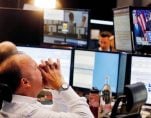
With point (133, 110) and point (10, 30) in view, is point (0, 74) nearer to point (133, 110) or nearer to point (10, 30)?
point (133, 110)

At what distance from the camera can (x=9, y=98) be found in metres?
1.74

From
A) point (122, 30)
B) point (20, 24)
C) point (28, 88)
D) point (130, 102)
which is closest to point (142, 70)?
point (122, 30)

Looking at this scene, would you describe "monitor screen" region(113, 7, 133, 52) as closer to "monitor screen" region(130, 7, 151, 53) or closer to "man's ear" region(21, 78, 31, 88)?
"monitor screen" region(130, 7, 151, 53)

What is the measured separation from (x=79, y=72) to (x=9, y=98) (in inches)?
60.1

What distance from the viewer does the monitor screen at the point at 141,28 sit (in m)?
3.15

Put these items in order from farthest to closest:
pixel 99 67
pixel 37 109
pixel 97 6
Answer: pixel 97 6 → pixel 99 67 → pixel 37 109

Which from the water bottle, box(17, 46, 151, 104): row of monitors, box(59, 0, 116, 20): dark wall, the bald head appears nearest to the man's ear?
the bald head

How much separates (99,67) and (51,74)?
1370 millimetres

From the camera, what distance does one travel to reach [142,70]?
9.80 feet

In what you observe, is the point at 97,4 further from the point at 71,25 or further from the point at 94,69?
the point at 94,69

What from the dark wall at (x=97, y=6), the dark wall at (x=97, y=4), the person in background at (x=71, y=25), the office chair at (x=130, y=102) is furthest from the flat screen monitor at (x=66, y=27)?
the dark wall at (x=97, y=6)

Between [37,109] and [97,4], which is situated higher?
[97,4]

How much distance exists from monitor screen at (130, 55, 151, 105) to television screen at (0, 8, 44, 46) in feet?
2.62

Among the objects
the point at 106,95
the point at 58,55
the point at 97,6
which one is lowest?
the point at 106,95
